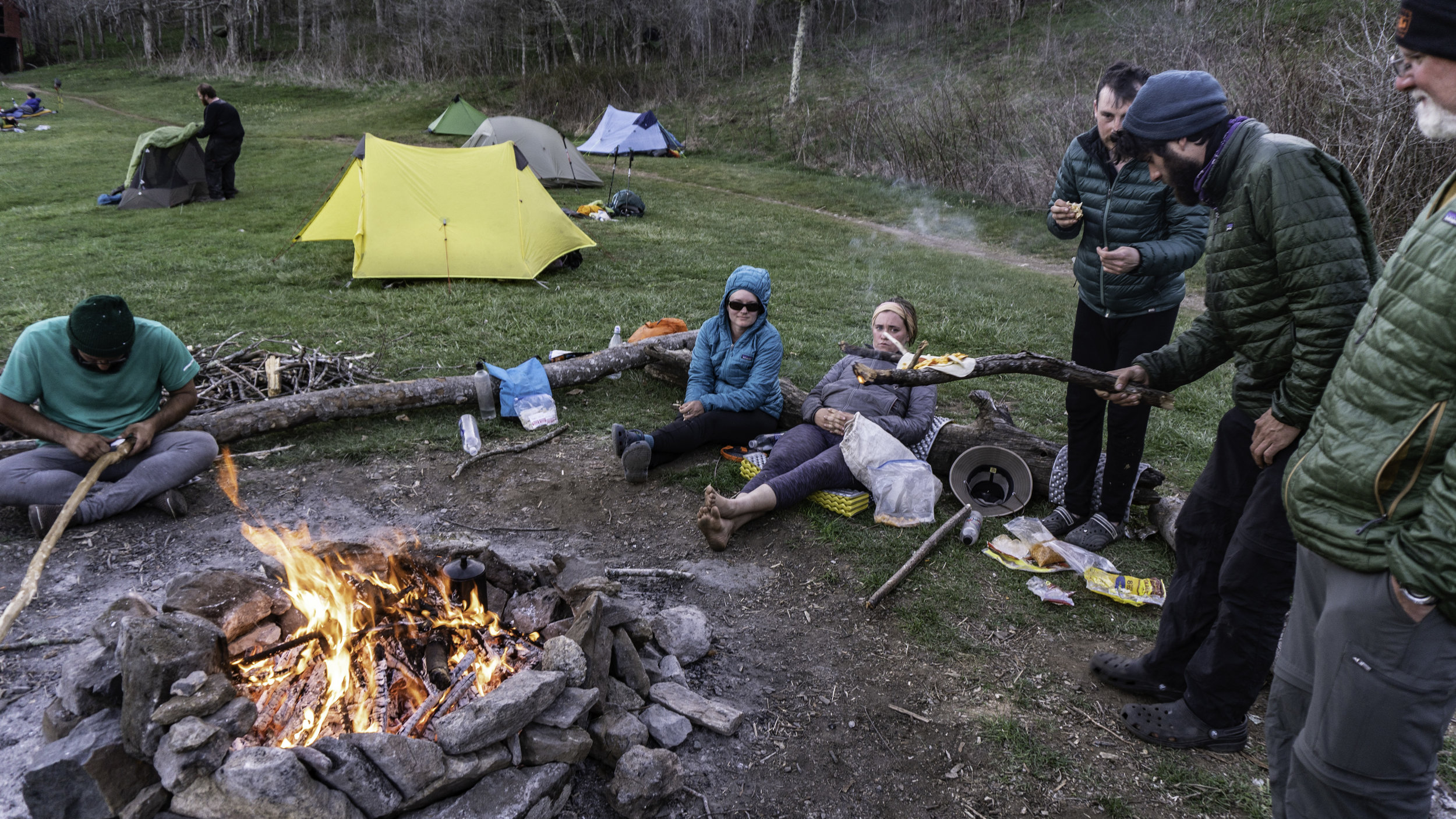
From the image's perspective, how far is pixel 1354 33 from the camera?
12633mm

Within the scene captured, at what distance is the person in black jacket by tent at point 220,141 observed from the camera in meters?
14.3

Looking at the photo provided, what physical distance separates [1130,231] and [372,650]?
12.9 ft

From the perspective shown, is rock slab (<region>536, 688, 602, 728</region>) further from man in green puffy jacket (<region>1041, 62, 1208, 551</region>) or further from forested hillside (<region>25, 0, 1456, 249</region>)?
forested hillside (<region>25, 0, 1456, 249</region>)

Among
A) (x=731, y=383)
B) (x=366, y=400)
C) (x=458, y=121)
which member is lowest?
(x=366, y=400)

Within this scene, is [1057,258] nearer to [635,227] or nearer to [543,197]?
[635,227]

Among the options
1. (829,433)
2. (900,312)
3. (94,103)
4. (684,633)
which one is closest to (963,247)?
(900,312)

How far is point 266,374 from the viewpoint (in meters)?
6.19

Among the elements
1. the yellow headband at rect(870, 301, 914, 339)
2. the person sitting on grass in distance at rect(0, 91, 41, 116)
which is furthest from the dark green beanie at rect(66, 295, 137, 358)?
the person sitting on grass in distance at rect(0, 91, 41, 116)

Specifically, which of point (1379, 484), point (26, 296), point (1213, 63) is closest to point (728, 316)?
point (1379, 484)

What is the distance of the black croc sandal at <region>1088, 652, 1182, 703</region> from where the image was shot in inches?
126

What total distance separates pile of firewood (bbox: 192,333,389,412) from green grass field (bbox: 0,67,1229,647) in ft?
1.39

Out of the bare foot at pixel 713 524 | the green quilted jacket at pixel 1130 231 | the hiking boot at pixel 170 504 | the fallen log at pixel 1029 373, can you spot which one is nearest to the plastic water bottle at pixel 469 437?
the hiking boot at pixel 170 504

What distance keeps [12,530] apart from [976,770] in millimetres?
4922

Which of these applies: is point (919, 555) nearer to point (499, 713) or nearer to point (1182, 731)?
point (1182, 731)
